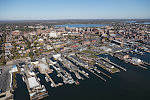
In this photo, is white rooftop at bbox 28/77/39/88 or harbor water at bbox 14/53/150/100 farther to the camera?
white rooftop at bbox 28/77/39/88

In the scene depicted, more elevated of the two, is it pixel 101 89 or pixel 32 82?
pixel 32 82

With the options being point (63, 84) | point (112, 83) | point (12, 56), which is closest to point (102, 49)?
point (112, 83)

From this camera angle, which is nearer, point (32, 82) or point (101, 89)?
point (101, 89)

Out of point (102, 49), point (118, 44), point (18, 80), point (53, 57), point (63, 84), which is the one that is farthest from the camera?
point (118, 44)

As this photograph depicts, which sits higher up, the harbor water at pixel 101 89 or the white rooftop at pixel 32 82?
the white rooftop at pixel 32 82

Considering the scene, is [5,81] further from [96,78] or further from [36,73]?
[96,78]

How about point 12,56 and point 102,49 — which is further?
point 102,49

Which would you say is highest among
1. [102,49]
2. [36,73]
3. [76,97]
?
[102,49]

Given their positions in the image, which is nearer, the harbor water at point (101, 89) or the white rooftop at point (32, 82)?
the harbor water at point (101, 89)
